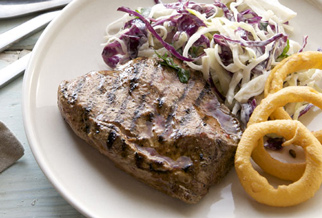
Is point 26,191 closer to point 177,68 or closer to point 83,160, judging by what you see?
point 83,160

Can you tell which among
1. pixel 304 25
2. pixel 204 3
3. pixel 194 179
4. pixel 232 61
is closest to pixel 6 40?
pixel 204 3

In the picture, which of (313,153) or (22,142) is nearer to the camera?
(313,153)

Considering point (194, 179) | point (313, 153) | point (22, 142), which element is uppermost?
point (313, 153)

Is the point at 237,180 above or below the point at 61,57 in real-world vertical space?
below

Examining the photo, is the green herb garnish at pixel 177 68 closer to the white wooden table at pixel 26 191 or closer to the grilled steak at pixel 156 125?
the grilled steak at pixel 156 125

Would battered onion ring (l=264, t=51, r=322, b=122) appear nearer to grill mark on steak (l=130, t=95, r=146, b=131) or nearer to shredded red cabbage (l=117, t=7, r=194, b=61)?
shredded red cabbage (l=117, t=7, r=194, b=61)

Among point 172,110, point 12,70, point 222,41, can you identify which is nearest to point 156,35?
point 222,41

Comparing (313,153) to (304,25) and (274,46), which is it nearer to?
(274,46)
